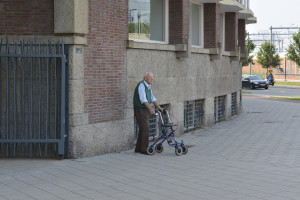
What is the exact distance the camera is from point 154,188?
772 centimetres

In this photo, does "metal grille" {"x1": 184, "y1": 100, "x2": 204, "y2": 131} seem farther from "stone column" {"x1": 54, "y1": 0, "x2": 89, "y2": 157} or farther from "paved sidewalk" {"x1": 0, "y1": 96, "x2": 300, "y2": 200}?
"stone column" {"x1": 54, "y1": 0, "x2": 89, "y2": 157}

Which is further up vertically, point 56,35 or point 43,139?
point 56,35

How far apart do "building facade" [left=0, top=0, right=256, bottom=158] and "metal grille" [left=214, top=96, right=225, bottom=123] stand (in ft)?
7.06

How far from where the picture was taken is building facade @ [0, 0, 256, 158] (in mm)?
10242

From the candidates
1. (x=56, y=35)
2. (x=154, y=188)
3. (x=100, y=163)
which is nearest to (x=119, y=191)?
(x=154, y=188)

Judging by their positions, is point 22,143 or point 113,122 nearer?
point 22,143

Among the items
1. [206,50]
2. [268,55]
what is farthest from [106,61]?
[268,55]

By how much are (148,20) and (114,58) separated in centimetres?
303

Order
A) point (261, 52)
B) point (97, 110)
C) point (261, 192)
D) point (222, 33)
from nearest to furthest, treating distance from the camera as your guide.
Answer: point (261, 192) < point (97, 110) < point (222, 33) < point (261, 52)

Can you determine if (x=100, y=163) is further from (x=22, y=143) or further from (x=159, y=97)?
(x=159, y=97)

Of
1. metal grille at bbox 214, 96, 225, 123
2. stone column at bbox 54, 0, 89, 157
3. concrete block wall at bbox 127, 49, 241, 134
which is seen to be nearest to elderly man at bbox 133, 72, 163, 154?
concrete block wall at bbox 127, 49, 241, 134

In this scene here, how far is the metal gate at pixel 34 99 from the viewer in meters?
10.1

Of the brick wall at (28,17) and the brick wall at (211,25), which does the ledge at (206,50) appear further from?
the brick wall at (28,17)

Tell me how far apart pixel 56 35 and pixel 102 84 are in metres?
1.46
